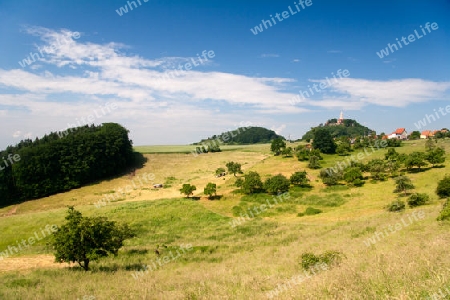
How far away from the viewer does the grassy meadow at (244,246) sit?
7207mm

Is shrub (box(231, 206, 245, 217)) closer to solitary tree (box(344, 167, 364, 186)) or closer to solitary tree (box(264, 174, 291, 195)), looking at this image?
solitary tree (box(264, 174, 291, 195))

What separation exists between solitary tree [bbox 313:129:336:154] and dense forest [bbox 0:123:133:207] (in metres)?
66.1

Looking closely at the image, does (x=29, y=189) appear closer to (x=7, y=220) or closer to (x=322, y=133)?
(x=7, y=220)

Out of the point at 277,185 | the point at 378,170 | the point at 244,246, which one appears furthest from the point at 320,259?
the point at 378,170

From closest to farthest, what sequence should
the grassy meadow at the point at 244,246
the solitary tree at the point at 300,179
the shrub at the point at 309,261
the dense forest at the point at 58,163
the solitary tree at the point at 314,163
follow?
the grassy meadow at the point at 244,246 → the shrub at the point at 309,261 → the solitary tree at the point at 300,179 → the dense forest at the point at 58,163 → the solitary tree at the point at 314,163

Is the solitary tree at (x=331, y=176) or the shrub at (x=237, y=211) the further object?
the solitary tree at (x=331, y=176)

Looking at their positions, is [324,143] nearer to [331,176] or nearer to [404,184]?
[331,176]

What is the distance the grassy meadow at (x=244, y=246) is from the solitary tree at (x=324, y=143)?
410 inches

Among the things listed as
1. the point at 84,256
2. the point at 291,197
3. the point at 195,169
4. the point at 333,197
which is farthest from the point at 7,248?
the point at 195,169

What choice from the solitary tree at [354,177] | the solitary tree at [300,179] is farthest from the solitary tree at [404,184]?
the solitary tree at [300,179]

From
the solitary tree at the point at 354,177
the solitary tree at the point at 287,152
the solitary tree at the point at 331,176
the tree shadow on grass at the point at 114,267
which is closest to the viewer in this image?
the tree shadow on grass at the point at 114,267

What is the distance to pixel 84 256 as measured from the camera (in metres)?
20.2

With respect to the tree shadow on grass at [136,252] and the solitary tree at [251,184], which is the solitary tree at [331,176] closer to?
the solitary tree at [251,184]

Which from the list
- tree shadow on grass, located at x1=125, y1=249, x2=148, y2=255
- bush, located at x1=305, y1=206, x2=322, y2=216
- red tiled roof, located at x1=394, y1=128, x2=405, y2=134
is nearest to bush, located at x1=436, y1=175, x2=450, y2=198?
bush, located at x1=305, y1=206, x2=322, y2=216
